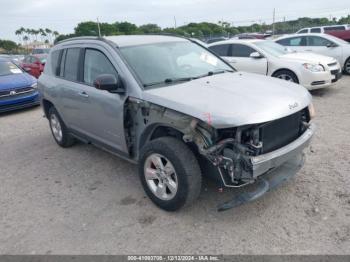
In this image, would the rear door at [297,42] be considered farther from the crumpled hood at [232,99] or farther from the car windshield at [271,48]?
the crumpled hood at [232,99]

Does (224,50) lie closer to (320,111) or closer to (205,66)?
(320,111)

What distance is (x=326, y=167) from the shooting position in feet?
14.1

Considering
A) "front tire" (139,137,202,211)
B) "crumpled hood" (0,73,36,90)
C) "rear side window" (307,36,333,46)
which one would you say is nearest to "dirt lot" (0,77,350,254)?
"front tire" (139,137,202,211)

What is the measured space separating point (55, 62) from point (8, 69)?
5.32 metres

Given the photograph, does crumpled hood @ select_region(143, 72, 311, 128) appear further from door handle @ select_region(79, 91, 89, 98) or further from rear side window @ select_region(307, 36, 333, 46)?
rear side window @ select_region(307, 36, 333, 46)

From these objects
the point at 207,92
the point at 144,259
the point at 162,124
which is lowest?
the point at 144,259

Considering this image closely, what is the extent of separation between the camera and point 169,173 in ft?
11.2

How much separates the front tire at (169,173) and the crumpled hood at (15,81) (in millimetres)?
6889

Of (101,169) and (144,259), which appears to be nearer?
(144,259)

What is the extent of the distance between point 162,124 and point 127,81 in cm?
72

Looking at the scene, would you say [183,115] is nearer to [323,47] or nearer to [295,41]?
[323,47]

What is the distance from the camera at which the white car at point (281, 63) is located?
824cm

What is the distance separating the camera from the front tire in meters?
3.21

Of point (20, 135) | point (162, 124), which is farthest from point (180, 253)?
point (20, 135)
